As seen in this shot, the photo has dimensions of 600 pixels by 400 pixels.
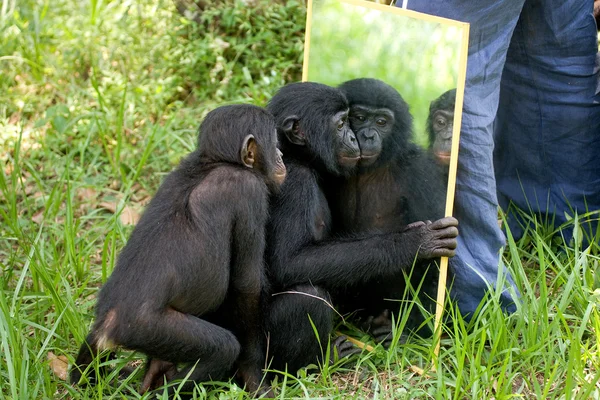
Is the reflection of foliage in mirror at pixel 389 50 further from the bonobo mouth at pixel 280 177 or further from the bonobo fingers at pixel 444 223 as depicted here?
the bonobo mouth at pixel 280 177

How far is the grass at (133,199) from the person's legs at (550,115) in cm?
31

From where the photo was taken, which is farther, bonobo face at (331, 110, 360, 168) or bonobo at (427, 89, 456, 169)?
bonobo face at (331, 110, 360, 168)

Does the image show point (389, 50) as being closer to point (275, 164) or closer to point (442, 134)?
point (442, 134)

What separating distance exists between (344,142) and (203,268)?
3.52 ft

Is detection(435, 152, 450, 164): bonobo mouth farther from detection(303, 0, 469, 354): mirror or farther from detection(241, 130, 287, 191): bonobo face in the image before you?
detection(241, 130, 287, 191): bonobo face

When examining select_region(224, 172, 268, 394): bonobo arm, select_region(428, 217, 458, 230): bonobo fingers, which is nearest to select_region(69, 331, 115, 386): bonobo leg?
select_region(224, 172, 268, 394): bonobo arm

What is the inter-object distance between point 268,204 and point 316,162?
41cm

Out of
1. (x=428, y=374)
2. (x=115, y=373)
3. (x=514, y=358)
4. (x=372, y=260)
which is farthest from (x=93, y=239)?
(x=514, y=358)

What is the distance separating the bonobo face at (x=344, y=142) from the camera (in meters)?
4.16

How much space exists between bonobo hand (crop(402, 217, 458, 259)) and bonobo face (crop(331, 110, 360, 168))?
21.1 inches

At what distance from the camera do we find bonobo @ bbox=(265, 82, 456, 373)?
3.99m

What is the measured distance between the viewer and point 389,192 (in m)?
4.31

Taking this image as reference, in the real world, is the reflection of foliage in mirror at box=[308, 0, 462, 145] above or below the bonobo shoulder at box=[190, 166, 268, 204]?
above

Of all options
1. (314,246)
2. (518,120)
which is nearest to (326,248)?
(314,246)
